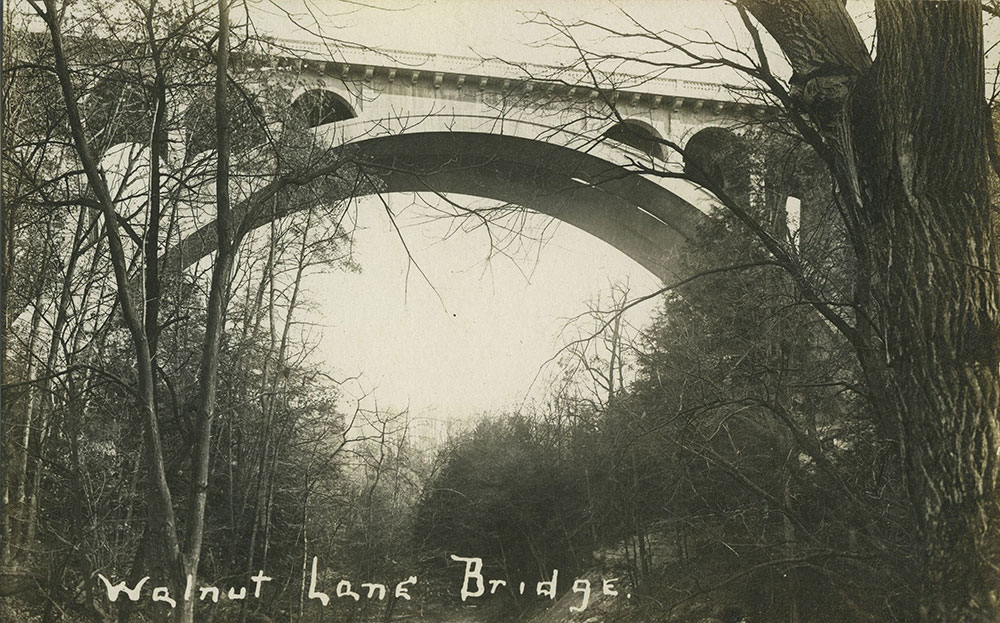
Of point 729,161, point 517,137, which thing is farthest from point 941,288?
point 729,161

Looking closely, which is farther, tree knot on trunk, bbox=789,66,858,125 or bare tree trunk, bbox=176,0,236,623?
bare tree trunk, bbox=176,0,236,623

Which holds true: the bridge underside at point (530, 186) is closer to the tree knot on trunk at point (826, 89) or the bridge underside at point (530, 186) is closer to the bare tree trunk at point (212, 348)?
the bare tree trunk at point (212, 348)

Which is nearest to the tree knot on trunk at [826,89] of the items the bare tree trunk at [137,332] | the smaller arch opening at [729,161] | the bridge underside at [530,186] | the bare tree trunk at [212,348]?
the bridge underside at [530,186]

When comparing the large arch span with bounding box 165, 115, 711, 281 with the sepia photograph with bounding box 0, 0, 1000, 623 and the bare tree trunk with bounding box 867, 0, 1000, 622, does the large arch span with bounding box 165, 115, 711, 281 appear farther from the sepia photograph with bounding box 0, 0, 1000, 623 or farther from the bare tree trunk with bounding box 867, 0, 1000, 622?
the bare tree trunk with bounding box 867, 0, 1000, 622

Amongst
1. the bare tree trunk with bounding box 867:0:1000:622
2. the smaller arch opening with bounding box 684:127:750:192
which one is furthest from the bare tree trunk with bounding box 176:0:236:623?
the smaller arch opening with bounding box 684:127:750:192

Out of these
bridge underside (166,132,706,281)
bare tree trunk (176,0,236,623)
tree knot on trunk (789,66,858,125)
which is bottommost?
bare tree trunk (176,0,236,623)

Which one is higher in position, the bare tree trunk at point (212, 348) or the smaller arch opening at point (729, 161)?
the smaller arch opening at point (729, 161)

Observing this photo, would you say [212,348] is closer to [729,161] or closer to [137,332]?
[137,332]

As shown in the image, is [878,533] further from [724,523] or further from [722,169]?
[722,169]
